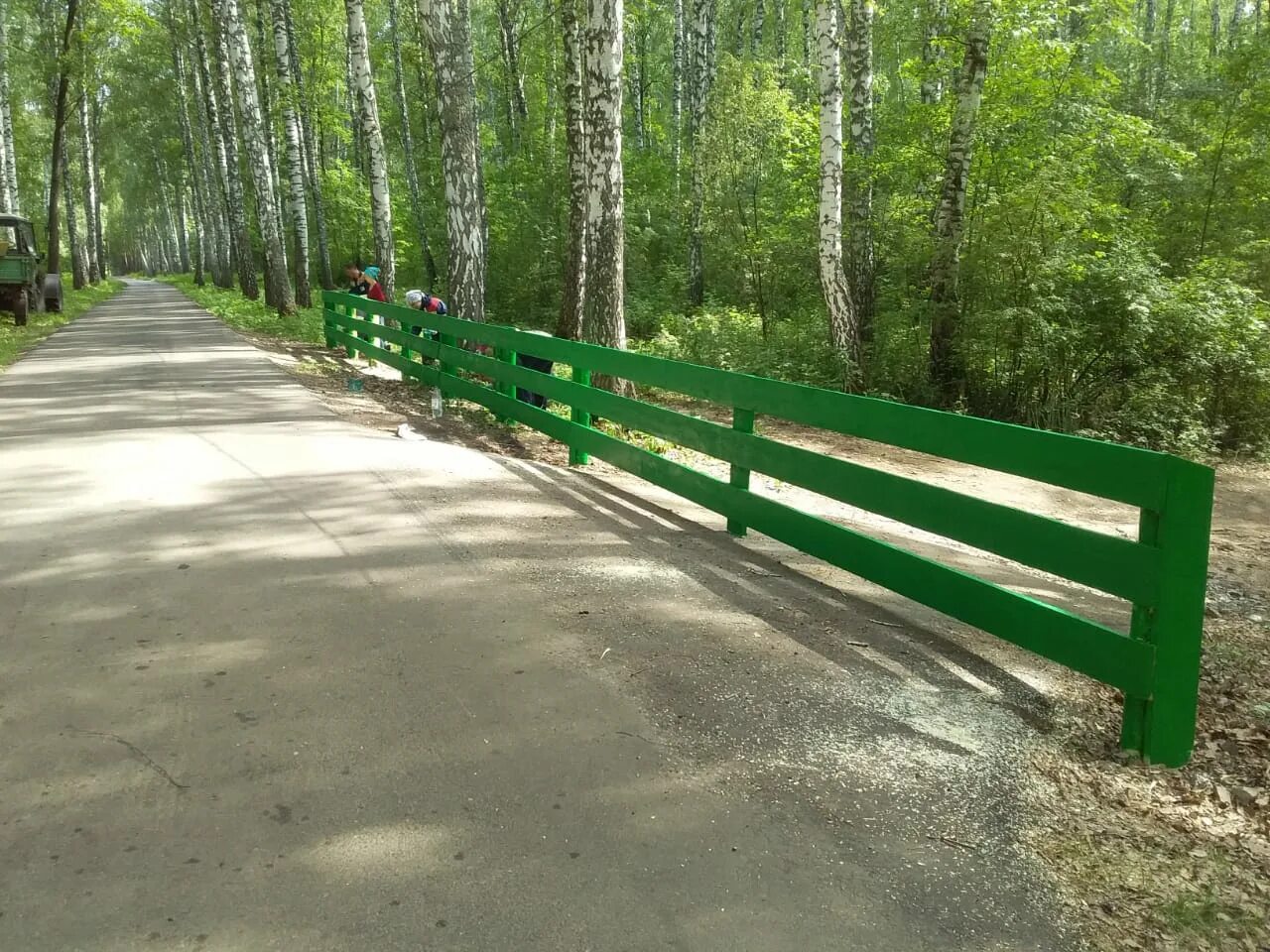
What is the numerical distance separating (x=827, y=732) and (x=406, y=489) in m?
4.15

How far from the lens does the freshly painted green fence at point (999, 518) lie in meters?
3.14

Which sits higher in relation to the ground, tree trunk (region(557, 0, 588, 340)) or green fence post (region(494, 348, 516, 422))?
tree trunk (region(557, 0, 588, 340))

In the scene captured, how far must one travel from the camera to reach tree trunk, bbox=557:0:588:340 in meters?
14.0

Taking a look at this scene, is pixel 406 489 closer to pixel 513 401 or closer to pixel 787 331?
pixel 513 401

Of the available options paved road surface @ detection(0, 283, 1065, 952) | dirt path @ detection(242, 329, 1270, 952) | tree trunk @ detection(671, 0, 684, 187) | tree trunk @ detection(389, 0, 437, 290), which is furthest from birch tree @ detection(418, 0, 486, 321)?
tree trunk @ detection(389, 0, 437, 290)

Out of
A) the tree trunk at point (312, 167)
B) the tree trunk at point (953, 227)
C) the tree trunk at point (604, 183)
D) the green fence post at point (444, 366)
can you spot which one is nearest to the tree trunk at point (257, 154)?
the tree trunk at point (312, 167)

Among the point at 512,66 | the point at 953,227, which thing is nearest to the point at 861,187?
the point at 953,227

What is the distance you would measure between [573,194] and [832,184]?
409cm

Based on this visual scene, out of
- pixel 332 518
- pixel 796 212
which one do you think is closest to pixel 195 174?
pixel 796 212

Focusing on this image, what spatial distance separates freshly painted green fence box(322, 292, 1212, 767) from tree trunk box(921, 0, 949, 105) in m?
9.27

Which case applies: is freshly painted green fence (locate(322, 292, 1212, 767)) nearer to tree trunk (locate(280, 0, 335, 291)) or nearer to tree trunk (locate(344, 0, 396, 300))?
tree trunk (locate(344, 0, 396, 300))

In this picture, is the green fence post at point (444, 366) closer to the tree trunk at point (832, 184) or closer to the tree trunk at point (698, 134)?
the tree trunk at point (832, 184)

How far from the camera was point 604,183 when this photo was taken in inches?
416

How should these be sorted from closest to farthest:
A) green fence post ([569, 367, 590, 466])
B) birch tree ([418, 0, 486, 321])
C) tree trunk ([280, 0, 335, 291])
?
green fence post ([569, 367, 590, 466]) < birch tree ([418, 0, 486, 321]) < tree trunk ([280, 0, 335, 291])
